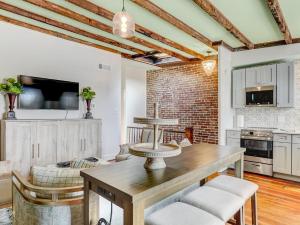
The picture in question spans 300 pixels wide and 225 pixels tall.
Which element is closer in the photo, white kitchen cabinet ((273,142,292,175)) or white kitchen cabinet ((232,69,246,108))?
white kitchen cabinet ((273,142,292,175))

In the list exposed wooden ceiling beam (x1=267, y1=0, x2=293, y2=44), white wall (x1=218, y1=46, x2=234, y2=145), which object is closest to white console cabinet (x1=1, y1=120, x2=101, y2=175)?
white wall (x1=218, y1=46, x2=234, y2=145)

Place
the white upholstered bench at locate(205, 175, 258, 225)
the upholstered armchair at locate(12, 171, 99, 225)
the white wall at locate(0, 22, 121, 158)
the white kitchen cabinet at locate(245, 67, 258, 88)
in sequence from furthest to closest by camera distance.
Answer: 1. the white kitchen cabinet at locate(245, 67, 258, 88)
2. the white wall at locate(0, 22, 121, 158)
3. the white upholstered bench at locate(205, 175, 258, 225)
4. the upholstered armchair at locate(12, 171, 99, 225)

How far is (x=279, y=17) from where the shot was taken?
3275mm

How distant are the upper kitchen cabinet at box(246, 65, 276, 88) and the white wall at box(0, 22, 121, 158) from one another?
131 inches

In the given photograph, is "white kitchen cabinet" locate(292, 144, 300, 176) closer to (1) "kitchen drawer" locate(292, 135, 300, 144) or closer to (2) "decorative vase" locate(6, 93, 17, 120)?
(1) "kitchen drawer" locate(292, 135, 300, 144)

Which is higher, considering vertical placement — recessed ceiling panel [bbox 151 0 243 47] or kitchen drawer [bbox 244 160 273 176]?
recessed ceiling panel [bbox 151 0 243 47]

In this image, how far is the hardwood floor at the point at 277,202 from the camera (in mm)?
2633

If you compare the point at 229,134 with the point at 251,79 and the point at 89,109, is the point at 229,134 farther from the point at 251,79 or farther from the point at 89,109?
the point at 89,109

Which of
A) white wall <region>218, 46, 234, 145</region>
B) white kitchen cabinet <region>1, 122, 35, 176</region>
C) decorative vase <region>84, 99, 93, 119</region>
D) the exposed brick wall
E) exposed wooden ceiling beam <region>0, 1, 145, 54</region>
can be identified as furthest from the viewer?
the exposed brick wall

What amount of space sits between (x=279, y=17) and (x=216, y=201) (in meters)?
3.06

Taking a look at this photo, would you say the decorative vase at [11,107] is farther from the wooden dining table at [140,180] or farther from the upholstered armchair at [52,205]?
the wooden dining table at [140,180]

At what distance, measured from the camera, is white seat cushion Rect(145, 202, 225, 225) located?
136 cm

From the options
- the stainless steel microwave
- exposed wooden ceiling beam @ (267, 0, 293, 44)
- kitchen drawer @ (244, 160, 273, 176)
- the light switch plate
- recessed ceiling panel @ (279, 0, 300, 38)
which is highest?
recessed ceiling panel @ (279, 0, 300, 38)

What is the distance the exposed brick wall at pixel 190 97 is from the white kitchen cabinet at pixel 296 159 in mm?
1936
